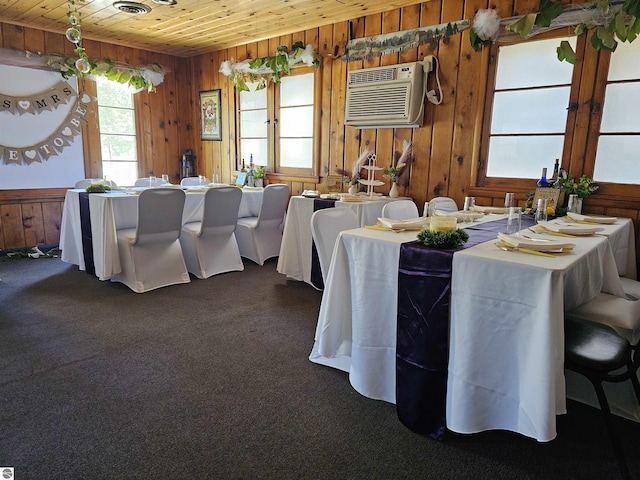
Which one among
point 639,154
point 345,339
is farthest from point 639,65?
point 345,339

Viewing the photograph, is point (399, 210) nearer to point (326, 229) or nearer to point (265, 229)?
point (326, 229)

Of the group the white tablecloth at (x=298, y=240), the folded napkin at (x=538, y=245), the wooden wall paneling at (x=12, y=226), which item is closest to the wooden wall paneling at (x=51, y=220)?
the wooden wall paneling at (x=12, y=226)

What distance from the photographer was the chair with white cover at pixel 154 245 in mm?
3367

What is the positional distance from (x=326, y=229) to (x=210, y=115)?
14.1ft

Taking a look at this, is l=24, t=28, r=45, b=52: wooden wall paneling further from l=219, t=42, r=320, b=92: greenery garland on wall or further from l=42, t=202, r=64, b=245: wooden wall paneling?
l=219, t=42, r=320, b=92: greenery garland on wall

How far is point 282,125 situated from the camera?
16.8 feet

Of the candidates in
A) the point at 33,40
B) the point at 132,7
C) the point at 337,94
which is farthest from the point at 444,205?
the point at 33,40

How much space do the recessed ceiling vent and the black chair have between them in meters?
4.31

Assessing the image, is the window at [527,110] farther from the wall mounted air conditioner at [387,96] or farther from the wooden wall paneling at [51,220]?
the wooden wall paneling at [51,220]

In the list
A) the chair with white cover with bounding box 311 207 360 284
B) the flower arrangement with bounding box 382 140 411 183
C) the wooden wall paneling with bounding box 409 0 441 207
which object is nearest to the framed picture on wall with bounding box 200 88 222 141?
the flower arrangement with bounding box 382 140 411 183

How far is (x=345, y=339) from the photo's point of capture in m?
2.08

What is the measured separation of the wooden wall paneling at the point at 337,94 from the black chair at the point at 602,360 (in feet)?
10.5

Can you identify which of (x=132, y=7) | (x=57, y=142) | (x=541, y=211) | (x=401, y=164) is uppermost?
(x=132, y=7)

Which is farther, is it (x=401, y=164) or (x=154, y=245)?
(x=401, y=164)
